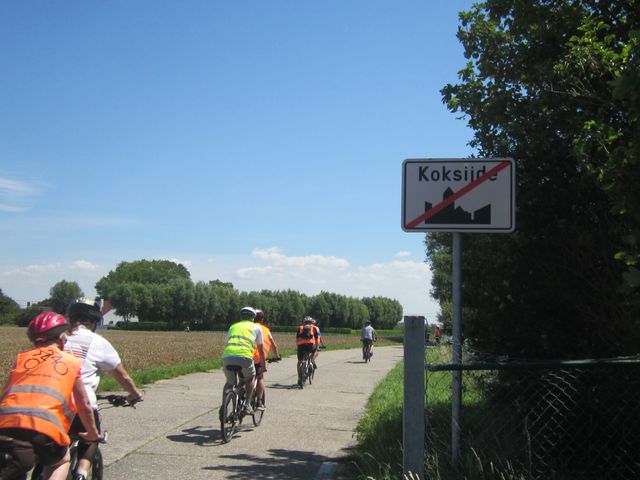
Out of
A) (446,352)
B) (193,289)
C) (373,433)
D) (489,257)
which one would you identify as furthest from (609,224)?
(193,289)

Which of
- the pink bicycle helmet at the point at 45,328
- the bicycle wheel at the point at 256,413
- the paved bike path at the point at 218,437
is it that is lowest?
the paved bike path at the point at 218,437

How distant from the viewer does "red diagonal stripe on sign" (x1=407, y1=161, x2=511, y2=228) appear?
451 cm

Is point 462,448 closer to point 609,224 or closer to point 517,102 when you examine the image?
point 609,224

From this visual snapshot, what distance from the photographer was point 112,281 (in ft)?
491

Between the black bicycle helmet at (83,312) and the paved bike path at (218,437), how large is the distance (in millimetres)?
2119

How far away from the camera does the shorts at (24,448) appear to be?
3201mm

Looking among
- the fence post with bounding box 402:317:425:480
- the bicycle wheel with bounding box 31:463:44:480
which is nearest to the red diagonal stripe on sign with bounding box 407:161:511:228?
the fence post with bounding box 402:317:425:480

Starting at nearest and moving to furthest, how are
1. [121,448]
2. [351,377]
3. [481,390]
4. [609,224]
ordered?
[609,224] → [481,390] → [121,448] → [351,377]

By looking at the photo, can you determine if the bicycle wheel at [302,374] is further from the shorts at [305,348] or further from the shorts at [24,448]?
the shorts at [24,448]

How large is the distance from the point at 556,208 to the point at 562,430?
1.85m

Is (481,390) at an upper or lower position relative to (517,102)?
lower

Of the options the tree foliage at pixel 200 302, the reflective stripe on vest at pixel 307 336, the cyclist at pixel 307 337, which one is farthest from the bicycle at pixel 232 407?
the tree foliage at pixel 200 302

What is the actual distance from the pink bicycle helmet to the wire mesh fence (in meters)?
2.17

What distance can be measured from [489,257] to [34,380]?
4.19 m
